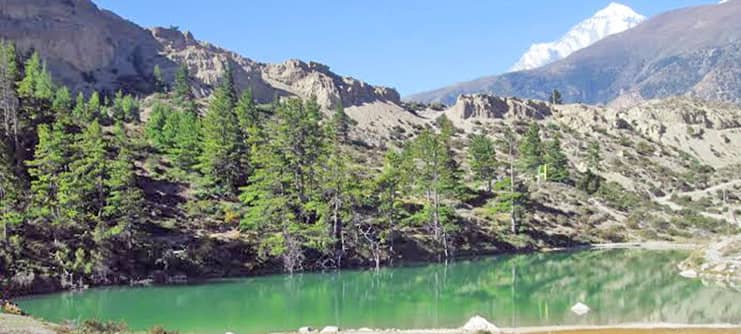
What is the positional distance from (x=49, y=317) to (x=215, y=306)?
862 centimetres

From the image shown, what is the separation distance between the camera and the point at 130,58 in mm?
137500

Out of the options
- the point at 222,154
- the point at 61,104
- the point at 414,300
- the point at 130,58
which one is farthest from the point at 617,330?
the point at 130,58

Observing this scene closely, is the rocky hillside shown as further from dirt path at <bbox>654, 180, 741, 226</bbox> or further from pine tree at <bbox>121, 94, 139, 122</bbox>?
dirt path at <bbox>654, 180, 741, 226</bbox>

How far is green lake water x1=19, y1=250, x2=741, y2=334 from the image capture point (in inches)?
1296

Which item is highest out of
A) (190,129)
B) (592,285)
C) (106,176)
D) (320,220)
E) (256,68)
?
(256,68)

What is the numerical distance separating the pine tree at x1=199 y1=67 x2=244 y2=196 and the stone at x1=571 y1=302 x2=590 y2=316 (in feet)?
116

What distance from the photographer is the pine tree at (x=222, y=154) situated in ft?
198

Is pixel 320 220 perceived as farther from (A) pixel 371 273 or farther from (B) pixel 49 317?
(B) pixel 49 317

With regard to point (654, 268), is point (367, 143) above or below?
above

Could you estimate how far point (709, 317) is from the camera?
106ft

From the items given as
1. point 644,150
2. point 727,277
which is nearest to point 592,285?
point 727,277

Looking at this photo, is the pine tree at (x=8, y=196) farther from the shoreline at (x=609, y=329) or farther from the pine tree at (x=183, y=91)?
the pine tree at (x=183, y=91)

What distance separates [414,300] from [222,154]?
28.1m

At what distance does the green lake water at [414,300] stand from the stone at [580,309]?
42 centimetres
